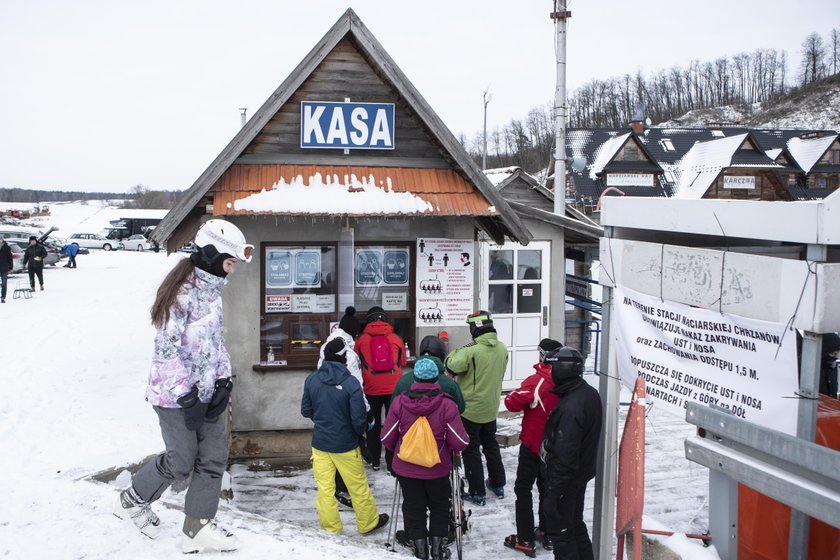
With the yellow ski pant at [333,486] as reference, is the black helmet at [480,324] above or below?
above

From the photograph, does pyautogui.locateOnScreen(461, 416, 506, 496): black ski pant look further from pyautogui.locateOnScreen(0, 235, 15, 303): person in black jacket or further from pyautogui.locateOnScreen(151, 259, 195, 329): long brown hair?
pyautogui.locateOnScreen(0, 235, 15, 303): person in black jacket

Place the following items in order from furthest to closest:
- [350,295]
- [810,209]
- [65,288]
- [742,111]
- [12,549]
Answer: [742,111] → [65,288] → [350,295] → [12,549] → [810,209]

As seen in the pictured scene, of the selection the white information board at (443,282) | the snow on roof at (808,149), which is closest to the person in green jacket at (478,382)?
the white information board at (443,282)

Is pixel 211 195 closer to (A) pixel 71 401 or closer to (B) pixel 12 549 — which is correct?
(A) pixel 71 401

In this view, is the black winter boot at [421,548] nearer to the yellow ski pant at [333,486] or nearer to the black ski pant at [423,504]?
the black ski pant at [423,504]

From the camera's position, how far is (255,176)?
8.13m

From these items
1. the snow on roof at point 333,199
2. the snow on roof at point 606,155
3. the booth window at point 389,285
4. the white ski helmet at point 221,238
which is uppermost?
the snow on roof at point 606,155

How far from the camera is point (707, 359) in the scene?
427cm

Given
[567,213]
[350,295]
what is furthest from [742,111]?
[350,295]

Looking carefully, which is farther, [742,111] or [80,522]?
[742,111]

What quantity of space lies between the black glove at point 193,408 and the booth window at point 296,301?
4085 millimetres

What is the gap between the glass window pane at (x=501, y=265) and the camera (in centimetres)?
1102

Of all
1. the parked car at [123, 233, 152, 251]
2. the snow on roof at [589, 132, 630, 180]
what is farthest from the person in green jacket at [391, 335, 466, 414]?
the parked car at [123, 233, 152, 251]

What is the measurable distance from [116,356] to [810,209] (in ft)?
41.4
